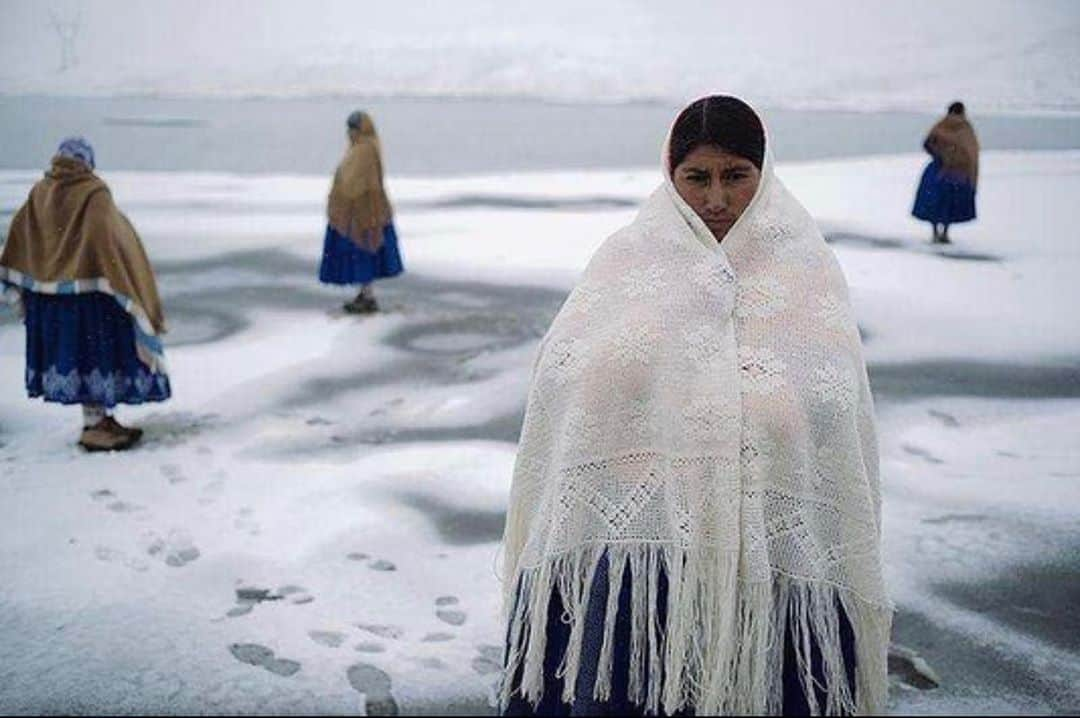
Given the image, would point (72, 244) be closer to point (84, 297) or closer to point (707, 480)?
point (84, 297)

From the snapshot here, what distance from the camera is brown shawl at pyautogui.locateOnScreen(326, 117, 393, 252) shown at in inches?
304

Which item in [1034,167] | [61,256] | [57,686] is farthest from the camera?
[1034,167]

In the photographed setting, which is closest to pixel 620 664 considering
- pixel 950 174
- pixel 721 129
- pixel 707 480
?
pixel 707 480

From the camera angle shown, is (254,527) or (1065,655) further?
(254,527)

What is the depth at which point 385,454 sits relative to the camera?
16.0 ft

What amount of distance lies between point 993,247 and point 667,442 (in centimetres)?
1055

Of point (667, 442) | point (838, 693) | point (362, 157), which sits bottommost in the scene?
point (838, 693)

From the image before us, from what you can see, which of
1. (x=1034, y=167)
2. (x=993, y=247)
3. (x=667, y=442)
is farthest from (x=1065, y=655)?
(x=1034, y=167)

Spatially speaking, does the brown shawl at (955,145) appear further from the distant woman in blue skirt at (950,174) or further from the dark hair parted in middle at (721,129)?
the dark hair parted in middle at (721,129)

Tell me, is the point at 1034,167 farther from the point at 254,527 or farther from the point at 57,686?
the point at 57,686

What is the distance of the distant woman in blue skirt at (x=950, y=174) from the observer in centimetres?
1069

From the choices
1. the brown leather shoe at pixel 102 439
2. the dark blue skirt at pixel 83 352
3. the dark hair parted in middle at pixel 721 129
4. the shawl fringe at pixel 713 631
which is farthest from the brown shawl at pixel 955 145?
the shawl fringe at pixel 713 631

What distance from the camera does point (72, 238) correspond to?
15.4 feet

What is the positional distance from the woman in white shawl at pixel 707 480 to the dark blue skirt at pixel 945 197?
9932 mm
